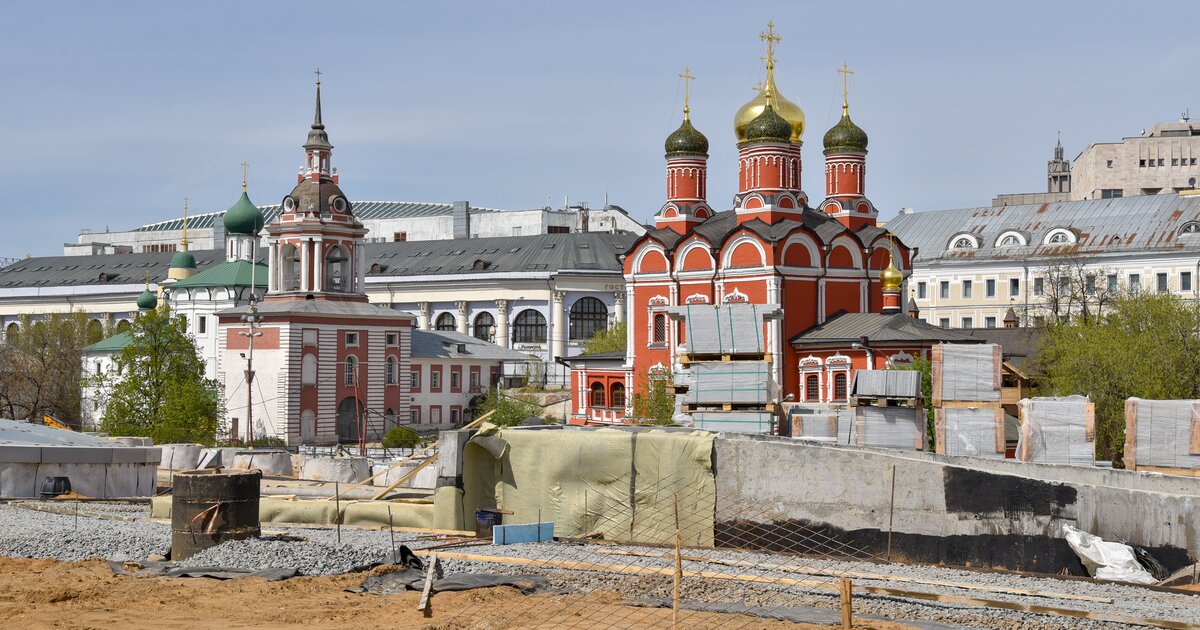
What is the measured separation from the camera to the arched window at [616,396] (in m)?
60.6

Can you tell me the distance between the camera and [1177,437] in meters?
24.8

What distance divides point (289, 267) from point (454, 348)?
11.2 m

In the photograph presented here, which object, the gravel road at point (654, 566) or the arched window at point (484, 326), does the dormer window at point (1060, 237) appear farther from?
the gravel road at point (654, 566)

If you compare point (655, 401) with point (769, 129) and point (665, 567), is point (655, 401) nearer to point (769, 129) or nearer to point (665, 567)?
point (769, 129)

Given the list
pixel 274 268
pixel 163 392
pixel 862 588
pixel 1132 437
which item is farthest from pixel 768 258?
pixel 862 588

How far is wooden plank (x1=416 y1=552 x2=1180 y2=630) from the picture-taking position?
1730 centimetres

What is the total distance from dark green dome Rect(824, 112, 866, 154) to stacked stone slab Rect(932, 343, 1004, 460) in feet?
110

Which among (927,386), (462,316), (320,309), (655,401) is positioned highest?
(462,316)

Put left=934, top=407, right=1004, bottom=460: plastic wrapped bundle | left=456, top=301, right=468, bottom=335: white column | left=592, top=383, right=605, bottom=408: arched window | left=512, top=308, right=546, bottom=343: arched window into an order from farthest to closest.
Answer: left=456, top=301, right=468, bottom=335: white column → left=512, top=308, right=546, bottom=343: arched window → left=592, top=383, right=605, bottom=408: arched window → left=934, top=407, right=1004, bottom=460: plastic wrapped bundle

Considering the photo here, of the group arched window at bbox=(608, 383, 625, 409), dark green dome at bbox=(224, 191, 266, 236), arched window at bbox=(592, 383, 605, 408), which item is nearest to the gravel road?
arched window at bbox=(608, 383, 625, 409)

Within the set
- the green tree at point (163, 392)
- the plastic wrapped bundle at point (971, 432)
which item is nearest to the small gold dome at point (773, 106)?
the green tree at point (163, 392)

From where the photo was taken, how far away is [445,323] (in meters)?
90.8

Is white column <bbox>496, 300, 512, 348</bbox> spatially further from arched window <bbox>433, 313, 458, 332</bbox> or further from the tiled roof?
the tiled roof

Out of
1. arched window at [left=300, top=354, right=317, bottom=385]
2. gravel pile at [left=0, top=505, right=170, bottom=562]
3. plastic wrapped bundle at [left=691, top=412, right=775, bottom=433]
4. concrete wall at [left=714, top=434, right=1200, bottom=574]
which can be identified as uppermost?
arched window at [left=300, top=354, right=317, bottom=385]
